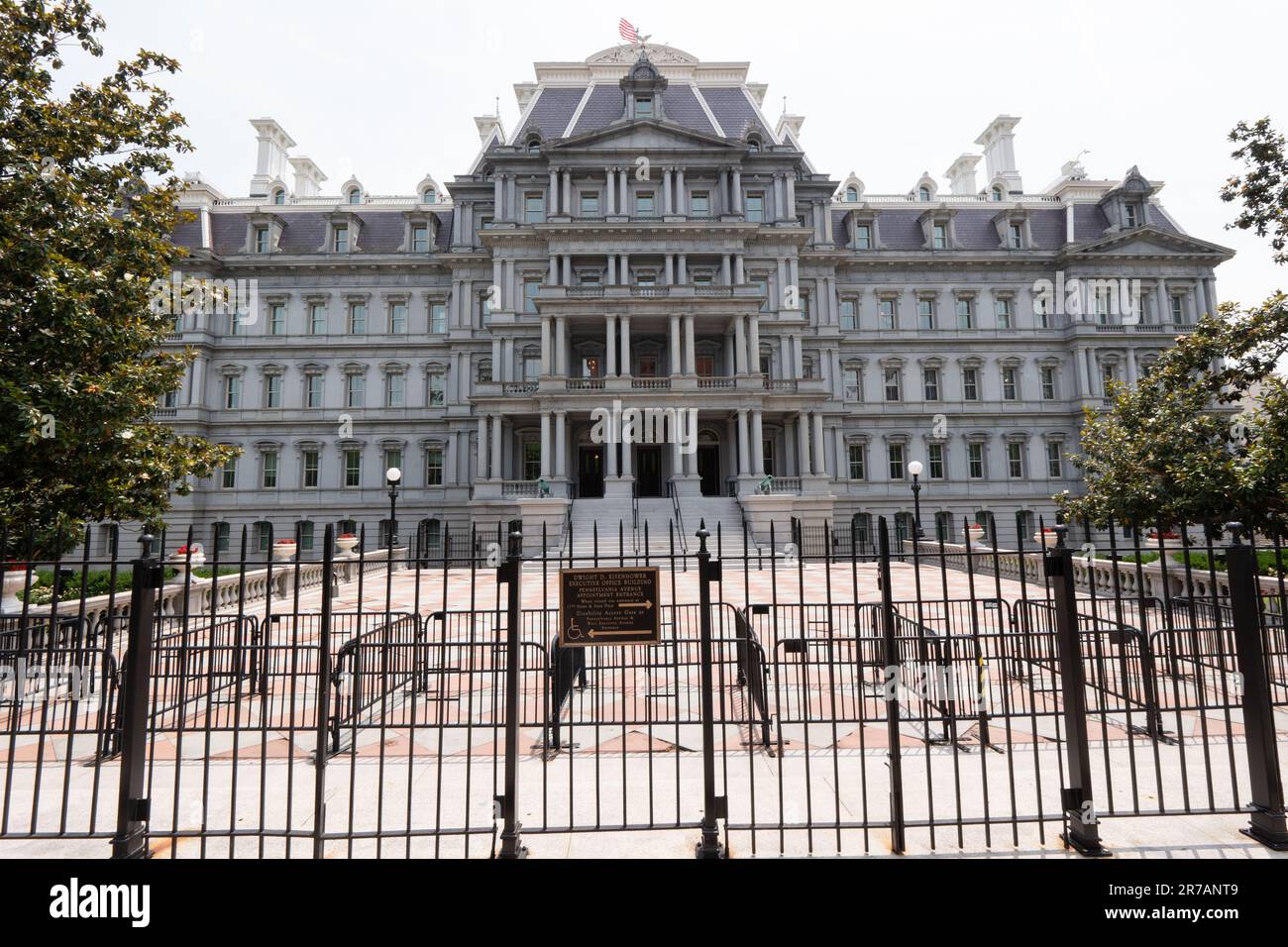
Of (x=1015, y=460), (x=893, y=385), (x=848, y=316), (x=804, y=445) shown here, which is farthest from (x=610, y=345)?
(x=1015, y=460)

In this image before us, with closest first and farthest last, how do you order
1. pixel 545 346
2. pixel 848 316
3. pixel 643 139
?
pixel 545 346, pixel 643 139, pixel 848 316

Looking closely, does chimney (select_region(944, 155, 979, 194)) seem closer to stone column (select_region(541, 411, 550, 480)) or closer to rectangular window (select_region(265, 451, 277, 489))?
stone column (select_region(541, 411, 550, 480))

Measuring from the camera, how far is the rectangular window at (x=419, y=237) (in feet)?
117

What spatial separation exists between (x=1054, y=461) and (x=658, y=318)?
77.3 ft

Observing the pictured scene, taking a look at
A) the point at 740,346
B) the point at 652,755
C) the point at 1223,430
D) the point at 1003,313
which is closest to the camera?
the point at 652,755

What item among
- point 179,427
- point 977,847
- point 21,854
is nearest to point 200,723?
point 21,854

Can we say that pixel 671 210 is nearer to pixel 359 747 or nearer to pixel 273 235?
pixel 273 235

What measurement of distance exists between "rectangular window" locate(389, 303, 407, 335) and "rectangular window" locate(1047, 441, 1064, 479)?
36.5 m

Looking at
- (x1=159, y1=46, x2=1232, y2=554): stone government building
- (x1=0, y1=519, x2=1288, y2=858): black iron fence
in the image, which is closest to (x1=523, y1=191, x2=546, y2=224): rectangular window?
(x1=159, y1=46, x2=1232, y2=554): stone government building

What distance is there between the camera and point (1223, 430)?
1372cm

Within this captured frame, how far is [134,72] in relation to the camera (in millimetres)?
11367

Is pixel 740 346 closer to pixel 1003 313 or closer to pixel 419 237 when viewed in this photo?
pixel 1003 313
